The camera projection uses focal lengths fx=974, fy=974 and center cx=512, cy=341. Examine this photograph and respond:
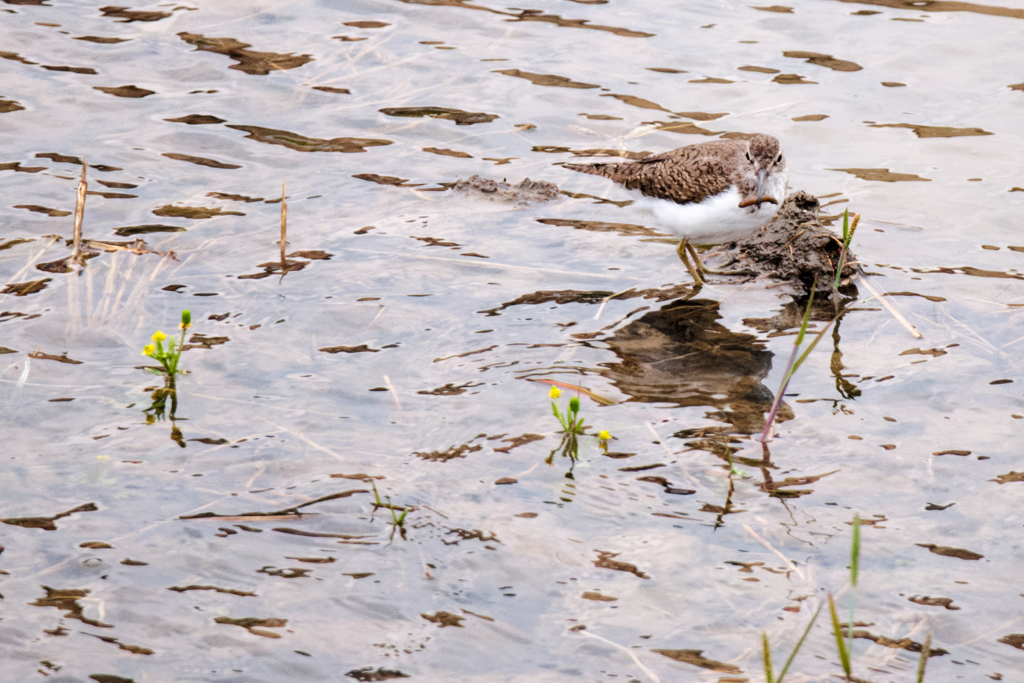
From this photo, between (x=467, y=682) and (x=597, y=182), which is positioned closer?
(x=467, y=682)

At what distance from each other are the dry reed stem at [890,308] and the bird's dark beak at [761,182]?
2.70ft

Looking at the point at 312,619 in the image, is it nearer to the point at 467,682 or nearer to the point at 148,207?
the point at 467,682

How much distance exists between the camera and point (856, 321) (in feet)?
18.8

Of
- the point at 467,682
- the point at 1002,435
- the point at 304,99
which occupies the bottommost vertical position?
the point at 467,682

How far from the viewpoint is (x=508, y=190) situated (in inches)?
279

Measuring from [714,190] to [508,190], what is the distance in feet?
5.33

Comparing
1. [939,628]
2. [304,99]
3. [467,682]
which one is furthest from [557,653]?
[304,99]

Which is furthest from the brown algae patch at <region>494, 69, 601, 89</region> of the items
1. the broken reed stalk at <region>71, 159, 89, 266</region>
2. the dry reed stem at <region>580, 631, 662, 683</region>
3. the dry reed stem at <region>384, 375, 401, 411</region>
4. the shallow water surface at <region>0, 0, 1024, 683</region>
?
the dry reed stem at <region>580, 631, 662, 683</region>

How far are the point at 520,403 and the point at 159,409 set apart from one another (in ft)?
5.69

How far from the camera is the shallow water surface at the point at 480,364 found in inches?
139

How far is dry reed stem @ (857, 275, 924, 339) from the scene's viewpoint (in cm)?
551

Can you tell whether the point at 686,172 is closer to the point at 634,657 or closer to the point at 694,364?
the point at 694,364

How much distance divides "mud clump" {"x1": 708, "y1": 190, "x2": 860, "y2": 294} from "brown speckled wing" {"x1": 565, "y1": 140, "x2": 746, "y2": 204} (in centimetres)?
57

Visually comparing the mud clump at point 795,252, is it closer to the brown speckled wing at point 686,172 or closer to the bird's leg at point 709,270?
the bird's leg at point 709,270
